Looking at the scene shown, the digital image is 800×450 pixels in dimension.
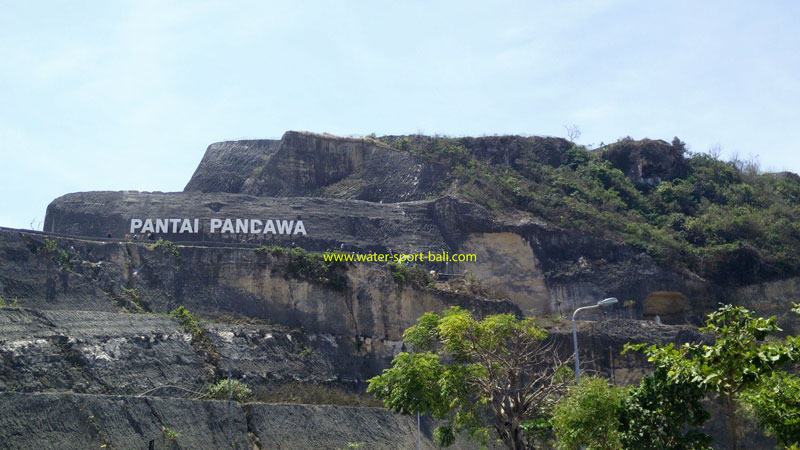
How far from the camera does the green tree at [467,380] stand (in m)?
24.0

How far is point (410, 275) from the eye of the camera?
157 feet

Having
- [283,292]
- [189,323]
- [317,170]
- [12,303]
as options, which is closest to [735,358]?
[189,323]

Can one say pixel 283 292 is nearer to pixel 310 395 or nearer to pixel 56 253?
pixel 310 395

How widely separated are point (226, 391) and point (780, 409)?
83.1 feet

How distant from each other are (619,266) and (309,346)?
78.1ft

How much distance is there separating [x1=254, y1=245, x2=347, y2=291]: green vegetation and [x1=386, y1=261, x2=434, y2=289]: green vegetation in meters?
3.32

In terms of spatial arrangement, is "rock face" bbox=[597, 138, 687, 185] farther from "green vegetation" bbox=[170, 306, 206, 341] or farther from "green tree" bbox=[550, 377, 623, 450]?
"green tree" bbox=[550, 377, 623, 450]

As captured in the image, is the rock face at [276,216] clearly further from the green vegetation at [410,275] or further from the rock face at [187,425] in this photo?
the rock face at [187,425]

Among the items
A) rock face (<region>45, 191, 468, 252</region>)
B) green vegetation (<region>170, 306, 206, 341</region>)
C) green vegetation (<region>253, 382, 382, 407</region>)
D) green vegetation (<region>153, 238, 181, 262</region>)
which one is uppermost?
rock face (<region>45, 191, 468, 252</region>)

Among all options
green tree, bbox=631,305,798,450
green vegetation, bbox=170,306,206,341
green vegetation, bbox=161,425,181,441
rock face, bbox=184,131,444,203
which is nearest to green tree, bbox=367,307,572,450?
green vegetation, bbox=161,425,181,441

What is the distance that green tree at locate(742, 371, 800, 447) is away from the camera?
47.1 ft

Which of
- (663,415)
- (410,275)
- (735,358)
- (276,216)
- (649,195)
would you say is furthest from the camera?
(649,195)

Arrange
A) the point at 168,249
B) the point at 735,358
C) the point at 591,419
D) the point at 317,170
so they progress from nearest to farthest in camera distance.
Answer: the point at 735,358 < the point at 591,419 < the point at 168,249 < the point at 317,170

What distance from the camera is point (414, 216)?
5612cm
